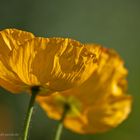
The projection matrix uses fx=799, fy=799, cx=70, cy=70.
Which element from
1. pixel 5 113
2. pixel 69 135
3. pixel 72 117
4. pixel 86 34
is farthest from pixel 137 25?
pixel 72 117

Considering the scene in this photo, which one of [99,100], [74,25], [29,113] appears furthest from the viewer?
[74,25]

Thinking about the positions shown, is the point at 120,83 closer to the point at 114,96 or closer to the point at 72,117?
the point at 114,96

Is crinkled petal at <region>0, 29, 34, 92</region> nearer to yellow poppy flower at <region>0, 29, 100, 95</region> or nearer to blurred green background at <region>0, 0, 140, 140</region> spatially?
yellow poppy flower at <region>0, 29, 100, 95</region>

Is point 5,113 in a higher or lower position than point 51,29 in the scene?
lower

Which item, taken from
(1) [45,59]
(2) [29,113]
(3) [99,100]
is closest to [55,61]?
(1) [45,59]

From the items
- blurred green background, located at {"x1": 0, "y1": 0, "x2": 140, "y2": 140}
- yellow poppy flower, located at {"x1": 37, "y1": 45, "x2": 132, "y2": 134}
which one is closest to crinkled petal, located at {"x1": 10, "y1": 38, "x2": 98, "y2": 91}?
yellow poppy flower, located at {"x1": 37, "y1": 45, "x2": 132, "y2": 134}

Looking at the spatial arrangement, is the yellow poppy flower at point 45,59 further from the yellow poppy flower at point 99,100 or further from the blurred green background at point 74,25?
the blurred green background at point 74,25

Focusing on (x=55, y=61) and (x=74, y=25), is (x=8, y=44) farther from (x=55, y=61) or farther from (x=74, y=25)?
(x=74, y=25)
